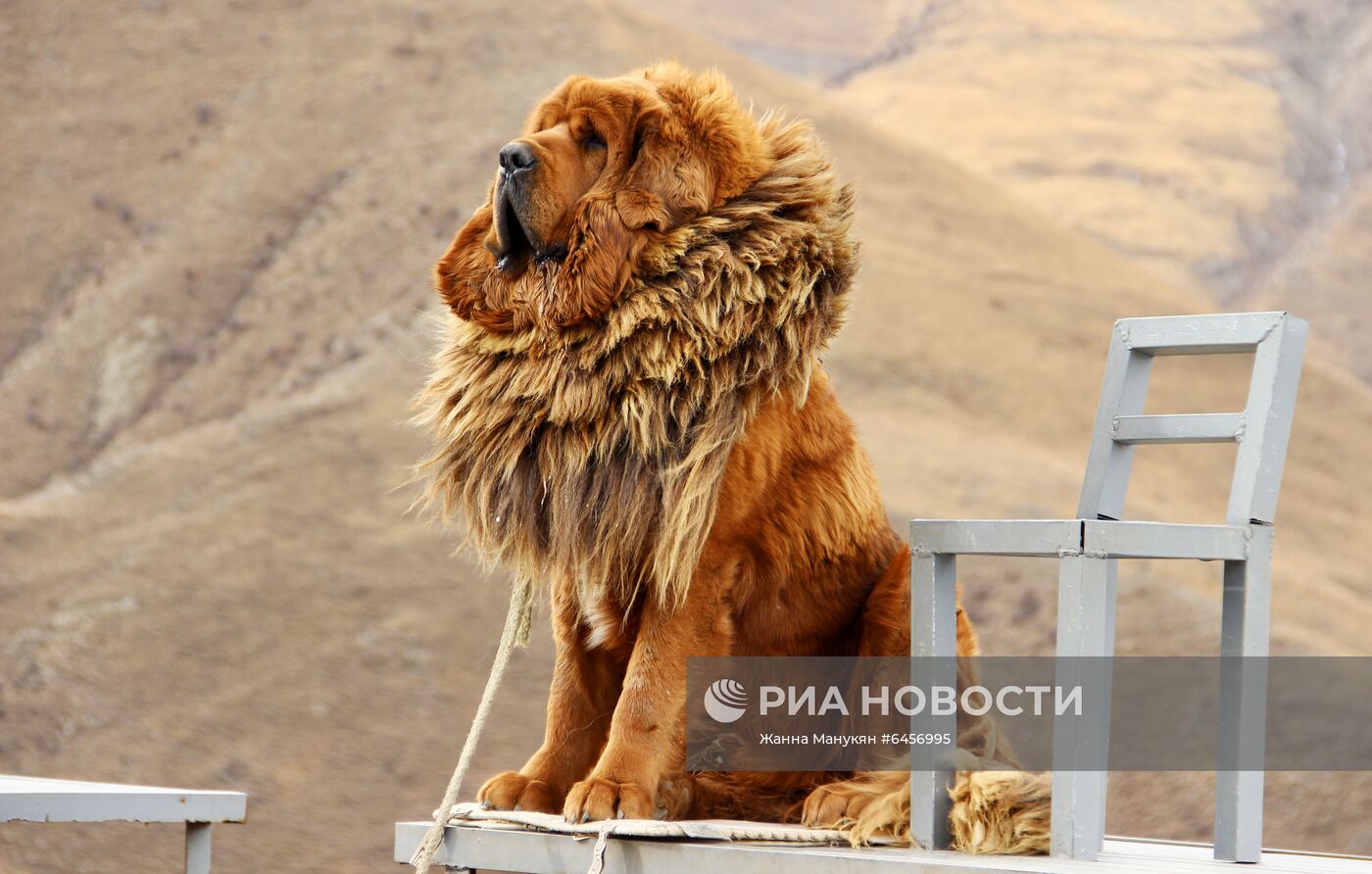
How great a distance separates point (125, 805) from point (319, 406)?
16.1m

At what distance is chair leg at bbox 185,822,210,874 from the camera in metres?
3.25

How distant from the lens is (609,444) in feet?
9.52

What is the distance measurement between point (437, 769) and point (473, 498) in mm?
10991

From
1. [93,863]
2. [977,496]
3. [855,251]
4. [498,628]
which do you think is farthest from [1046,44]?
[855,251]

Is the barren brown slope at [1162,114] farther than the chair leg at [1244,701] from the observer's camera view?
Yes

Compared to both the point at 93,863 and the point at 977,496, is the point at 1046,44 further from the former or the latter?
the point at 93,863

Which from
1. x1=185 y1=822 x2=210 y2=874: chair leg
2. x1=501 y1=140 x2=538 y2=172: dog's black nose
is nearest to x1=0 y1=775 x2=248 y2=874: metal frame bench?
x1=185 y1=822 x2=210 y2=874: chair leg

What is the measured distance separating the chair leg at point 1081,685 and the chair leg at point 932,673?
236mm

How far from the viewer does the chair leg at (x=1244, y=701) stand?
9.07 ft

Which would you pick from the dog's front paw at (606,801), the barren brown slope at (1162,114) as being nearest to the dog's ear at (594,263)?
the dog's front paw at (606,801)

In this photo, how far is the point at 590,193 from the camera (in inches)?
113

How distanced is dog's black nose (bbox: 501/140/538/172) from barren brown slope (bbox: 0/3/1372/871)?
16.2ft

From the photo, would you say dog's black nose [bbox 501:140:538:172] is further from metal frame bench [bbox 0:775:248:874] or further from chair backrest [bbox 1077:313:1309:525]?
metal frame bench [bbox 0:775:248:874]

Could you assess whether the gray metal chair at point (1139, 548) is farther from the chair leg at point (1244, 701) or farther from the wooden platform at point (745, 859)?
the wooden platform at point (745, 859)
